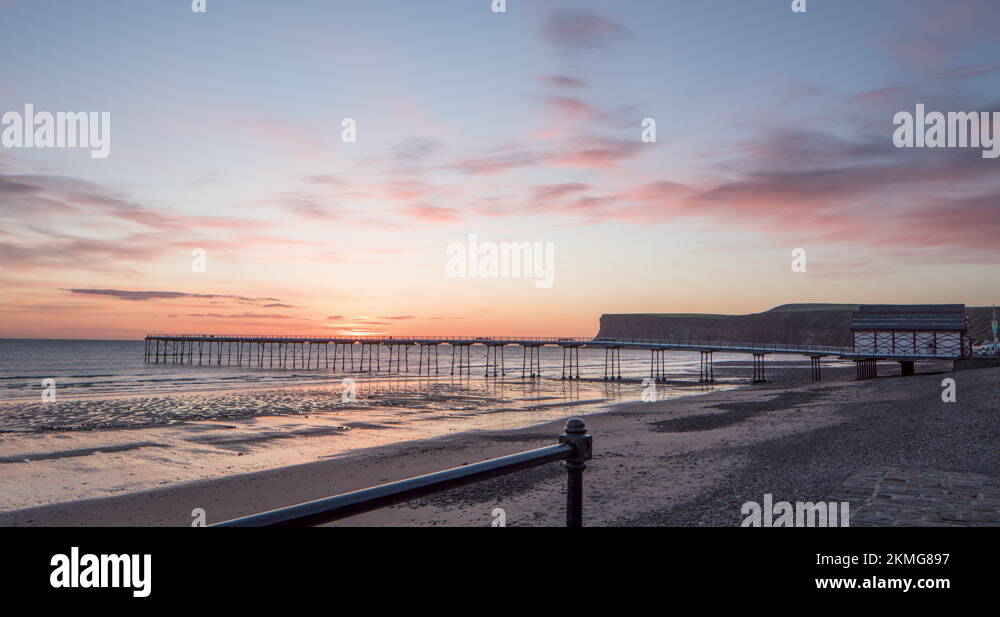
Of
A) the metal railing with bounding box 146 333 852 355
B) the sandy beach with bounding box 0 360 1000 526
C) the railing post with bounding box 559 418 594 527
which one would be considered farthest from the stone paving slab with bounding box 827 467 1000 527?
the metal railing with bounding box 146 333 852 355

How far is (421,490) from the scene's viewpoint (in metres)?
2.38

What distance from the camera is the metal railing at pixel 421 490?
6.49 feet

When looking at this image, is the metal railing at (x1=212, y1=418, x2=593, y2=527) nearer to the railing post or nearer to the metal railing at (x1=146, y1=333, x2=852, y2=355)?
the railing post

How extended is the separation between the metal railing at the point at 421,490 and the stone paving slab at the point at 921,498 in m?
4.75

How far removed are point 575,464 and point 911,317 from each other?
6539 cm

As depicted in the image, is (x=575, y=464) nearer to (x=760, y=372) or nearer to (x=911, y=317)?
(x=911, y=317)

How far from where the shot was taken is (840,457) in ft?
45.8

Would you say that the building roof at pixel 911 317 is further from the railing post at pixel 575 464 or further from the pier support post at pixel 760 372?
the railing post at pixel 575 464

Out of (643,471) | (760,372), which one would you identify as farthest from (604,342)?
(643,471)

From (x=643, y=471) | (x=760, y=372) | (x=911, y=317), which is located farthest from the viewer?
(x=760, y=372)

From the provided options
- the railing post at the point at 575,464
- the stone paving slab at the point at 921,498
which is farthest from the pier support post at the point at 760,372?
the railing post at the point at 575,464

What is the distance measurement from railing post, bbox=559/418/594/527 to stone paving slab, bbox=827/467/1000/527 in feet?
15.4
